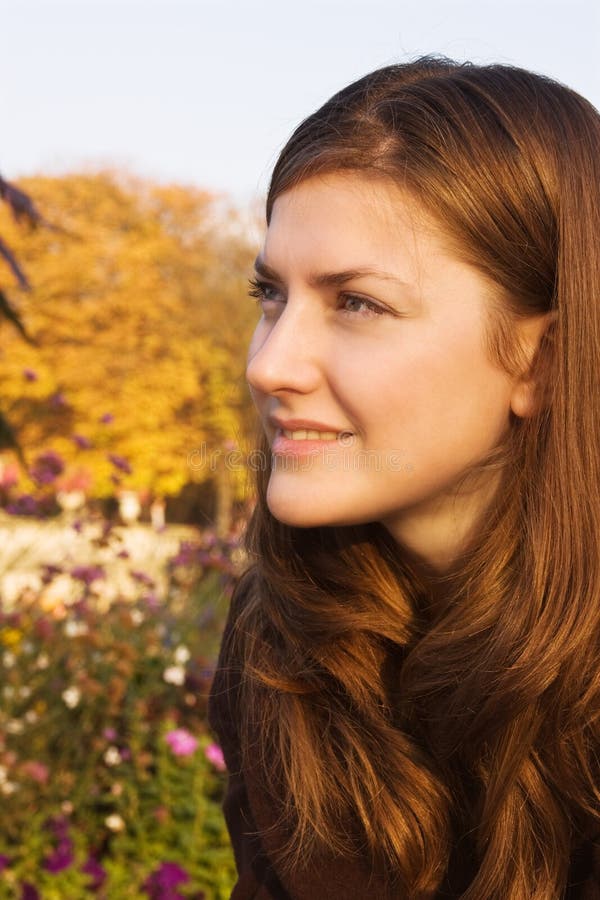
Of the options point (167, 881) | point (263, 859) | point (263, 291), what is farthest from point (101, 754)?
point (263, 291)

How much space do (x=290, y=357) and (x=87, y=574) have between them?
2650mm

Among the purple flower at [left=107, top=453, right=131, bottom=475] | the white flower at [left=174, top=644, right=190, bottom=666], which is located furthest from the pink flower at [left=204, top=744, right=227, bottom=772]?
the purple flower at [left=107, top=453, right=131, bottom=475]

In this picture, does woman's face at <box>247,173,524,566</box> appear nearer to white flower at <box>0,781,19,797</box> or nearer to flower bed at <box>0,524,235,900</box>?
flower bed at <box>0,524,235,900</box>

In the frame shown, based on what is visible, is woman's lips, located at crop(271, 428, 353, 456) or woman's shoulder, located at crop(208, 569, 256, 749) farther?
woman's shoulder, located at crop(208, 569, 256, 749)

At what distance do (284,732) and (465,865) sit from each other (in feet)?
1.17

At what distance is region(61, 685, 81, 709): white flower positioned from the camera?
12.7 feet

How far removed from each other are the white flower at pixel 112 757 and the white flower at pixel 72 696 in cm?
20

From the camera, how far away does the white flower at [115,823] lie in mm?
3764

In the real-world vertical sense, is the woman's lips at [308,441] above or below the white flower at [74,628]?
above

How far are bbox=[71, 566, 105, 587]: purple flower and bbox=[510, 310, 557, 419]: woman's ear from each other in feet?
8.82

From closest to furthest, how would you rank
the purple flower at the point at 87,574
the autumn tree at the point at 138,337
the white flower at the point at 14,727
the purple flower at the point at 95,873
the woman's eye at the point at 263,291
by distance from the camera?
the woman's eye at the point at 263,291 < the purple flower at the point at 95,873 < the white flower at the point at 14,727 < the purple flower at the point at 87,574 < the autumn tree at the point at 138,337

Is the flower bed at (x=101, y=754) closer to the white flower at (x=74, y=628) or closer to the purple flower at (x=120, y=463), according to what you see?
the white flower at (x=74, y=628)

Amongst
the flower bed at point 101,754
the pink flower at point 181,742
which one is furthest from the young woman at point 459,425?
the pink flower at point 181,742

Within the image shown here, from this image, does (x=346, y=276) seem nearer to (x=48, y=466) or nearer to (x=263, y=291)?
(x=263, y=291)
